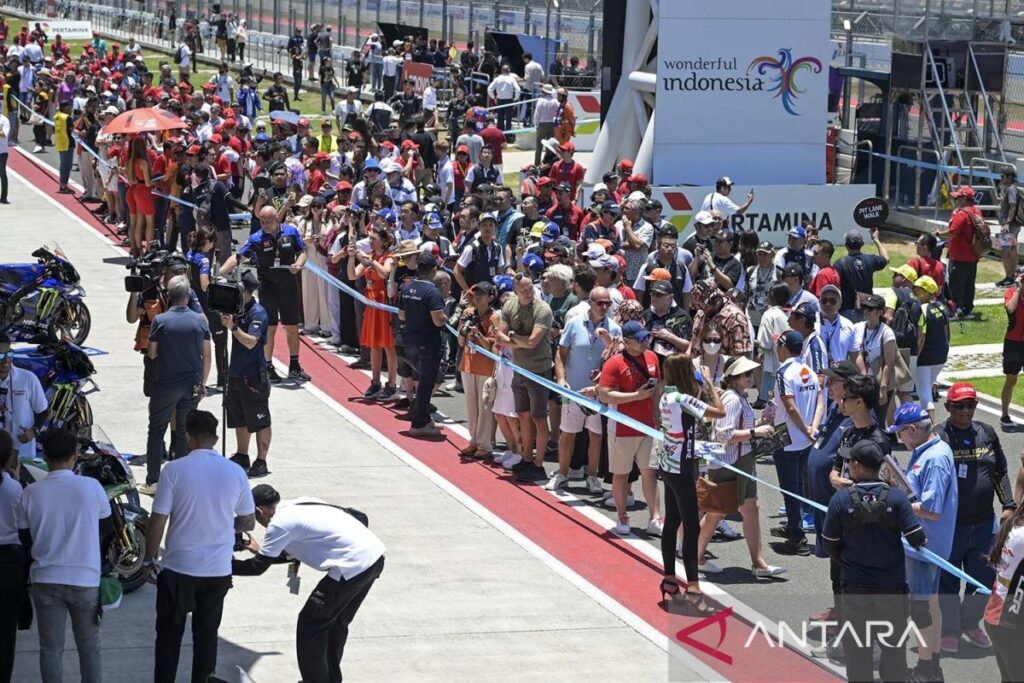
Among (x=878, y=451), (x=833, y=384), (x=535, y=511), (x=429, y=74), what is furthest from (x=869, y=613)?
(x=429, y=74)

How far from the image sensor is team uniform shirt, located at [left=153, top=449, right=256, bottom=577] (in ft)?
27.4

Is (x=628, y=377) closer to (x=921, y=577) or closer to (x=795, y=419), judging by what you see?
(x=795, y=419)

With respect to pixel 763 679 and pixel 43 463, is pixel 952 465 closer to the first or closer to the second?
pixel 763 679

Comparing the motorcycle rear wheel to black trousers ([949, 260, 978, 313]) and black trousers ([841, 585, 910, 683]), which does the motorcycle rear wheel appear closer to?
black trousers ([841, 585, 910, 683])

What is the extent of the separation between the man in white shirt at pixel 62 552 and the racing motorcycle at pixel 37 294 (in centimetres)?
449

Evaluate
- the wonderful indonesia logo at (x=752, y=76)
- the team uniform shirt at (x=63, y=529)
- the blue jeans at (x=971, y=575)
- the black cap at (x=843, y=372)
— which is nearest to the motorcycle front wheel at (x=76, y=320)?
the team uniform shirt at (x=63, y=529)

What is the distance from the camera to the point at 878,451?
8.29m

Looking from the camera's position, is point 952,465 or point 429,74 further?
point 429,74

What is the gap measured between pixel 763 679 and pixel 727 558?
218cm

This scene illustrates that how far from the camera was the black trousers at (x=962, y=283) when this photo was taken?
767 inches

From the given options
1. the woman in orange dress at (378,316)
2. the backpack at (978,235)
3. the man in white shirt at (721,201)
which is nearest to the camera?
the woman in orange dress at (378,316)

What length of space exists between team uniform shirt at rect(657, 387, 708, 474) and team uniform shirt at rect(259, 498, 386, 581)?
2564 millimetres

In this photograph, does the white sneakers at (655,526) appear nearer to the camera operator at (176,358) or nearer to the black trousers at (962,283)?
the camera operator at (176,358)

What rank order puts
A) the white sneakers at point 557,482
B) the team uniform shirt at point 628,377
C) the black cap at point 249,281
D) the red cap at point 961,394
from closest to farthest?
the red cap at point 961,394 → the team uniform shirt at point 628,377 → the white sneakers at point 557,482 → the black cap at point 249,281
